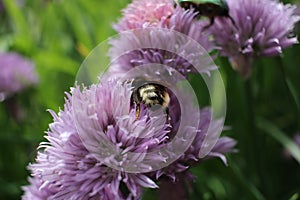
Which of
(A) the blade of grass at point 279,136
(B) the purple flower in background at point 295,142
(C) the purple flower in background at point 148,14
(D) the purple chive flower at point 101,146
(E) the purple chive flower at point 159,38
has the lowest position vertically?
(B) the purple flower in background at point 295,142

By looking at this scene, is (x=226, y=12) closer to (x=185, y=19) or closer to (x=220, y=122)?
(x=185, y=19)

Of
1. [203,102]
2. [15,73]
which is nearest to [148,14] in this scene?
[203,102]

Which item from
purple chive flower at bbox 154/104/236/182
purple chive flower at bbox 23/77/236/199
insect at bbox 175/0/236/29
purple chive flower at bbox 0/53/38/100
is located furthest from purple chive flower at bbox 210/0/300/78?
purple chive flower at bbox 0/53/38/100

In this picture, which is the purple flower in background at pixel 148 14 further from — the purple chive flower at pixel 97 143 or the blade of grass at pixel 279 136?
the blade of grass at pixel 279 136

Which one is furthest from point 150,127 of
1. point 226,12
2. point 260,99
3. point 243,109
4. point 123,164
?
point 260,99

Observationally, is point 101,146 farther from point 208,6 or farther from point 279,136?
point 279,136

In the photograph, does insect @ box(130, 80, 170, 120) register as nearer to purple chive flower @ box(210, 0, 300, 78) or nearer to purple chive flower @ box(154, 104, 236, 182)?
purple chive flower @ box(154, 104, 236, 182)

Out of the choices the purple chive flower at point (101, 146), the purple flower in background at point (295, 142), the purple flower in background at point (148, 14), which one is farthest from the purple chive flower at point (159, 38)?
the purple flower in background at point (295, 142)
